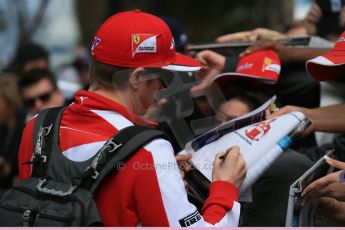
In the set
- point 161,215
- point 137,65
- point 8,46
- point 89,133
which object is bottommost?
point 8,46

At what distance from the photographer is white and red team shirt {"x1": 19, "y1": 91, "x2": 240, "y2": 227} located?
8.35 feet

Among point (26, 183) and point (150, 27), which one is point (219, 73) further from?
point (26, 183)

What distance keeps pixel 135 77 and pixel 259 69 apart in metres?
0.96

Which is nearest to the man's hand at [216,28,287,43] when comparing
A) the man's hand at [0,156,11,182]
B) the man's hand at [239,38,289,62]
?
the man's hand at [239,38,289,62]

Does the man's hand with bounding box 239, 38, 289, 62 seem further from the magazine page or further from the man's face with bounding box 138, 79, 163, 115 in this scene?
the man's face with bounding box 138, 79, 163, 115

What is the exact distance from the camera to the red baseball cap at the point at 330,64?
3004mm

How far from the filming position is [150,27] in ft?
9.18

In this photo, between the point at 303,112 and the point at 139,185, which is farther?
the point at 303,112

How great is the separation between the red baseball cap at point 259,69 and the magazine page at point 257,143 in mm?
480

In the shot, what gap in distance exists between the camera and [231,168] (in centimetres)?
277

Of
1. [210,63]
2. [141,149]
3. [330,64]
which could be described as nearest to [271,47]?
[210,63]

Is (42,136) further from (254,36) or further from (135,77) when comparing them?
(254,36)

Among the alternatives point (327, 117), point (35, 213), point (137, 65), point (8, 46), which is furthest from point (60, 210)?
point (8, 46)

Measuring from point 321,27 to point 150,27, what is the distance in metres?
2.08
